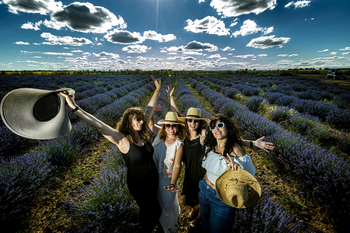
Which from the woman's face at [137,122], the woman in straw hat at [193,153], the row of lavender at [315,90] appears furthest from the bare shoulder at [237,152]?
the row of lavender at [315,90]

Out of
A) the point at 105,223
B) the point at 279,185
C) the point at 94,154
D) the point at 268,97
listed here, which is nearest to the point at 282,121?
the point at 279,185

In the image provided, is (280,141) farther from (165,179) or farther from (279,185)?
(165,179)

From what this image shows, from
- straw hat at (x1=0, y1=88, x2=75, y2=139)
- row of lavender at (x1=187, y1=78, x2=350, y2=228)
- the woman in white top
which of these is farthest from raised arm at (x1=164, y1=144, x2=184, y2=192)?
row of lavender at (x1=187, y1=78, x2=350, y2=228)

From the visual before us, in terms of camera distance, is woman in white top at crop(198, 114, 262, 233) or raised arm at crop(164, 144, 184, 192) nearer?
woman in white top at crop(198, 114, 262, 233)

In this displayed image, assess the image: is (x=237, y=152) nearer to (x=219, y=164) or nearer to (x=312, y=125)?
(x=219, y=164)

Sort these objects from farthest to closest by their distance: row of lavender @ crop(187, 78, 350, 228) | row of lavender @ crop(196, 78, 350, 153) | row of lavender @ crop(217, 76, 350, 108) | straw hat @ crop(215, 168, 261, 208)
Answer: row of lavender @ crop(217, 76, 350, 108), row of lavender @ crop(196, 78, 350, 153), row of lavender @ crop(187, 78, 350, 228), straw hat @ crop(215, 168, 261, 208)

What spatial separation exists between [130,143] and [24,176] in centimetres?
241

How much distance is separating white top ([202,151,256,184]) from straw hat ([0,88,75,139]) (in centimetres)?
155

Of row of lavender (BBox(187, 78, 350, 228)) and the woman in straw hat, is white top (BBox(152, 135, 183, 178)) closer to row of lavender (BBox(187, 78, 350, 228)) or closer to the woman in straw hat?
the woman in straw hat

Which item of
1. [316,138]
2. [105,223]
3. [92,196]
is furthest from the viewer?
[316,138]

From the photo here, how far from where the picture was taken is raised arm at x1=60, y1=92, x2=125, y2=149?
127cm

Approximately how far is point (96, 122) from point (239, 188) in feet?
5.11

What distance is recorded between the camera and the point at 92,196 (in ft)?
6.68

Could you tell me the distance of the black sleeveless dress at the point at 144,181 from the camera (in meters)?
1.71
